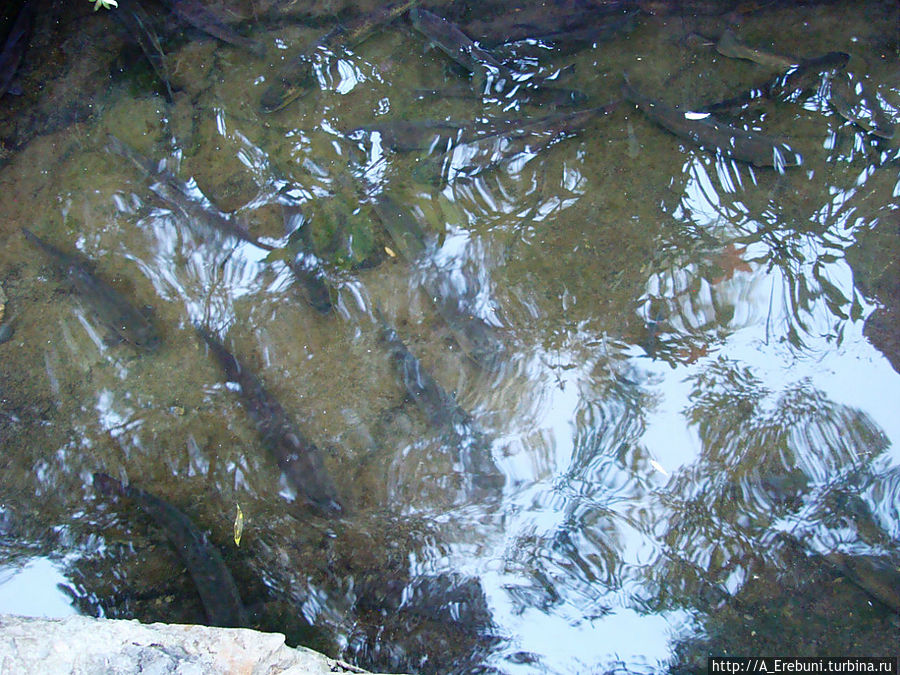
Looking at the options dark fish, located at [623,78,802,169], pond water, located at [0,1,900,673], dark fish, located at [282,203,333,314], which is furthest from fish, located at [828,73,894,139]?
dark fish, located at [282,203,333,314]

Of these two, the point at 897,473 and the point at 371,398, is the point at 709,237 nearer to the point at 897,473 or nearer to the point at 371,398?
the point at 897,473

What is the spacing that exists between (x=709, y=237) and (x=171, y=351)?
3235 mm

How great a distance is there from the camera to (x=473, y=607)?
3.03 metres

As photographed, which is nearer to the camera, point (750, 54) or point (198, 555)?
point (198, 555)

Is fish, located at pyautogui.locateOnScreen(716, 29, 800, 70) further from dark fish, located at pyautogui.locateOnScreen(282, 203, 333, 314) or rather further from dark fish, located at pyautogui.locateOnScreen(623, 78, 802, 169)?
dark fish, located at pyautogui.locateOnScreen(282, 203, 333, 314)

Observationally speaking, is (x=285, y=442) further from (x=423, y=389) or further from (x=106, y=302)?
(x=106, y=302)

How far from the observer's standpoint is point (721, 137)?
12.1ft

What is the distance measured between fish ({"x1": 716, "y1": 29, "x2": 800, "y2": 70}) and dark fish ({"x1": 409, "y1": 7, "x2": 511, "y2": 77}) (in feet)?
4.54

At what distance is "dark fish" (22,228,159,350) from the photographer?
3393mm

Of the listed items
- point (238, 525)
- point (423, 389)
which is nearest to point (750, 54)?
point (423, 389)

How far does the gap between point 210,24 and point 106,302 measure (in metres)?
2.02

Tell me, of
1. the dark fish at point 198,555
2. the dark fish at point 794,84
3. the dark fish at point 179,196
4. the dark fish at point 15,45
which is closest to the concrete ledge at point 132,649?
the dark fish at point 198,555

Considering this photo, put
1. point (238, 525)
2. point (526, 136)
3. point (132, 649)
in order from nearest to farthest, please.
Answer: point (132, 649) → point (238, 525) → point (526, 136)

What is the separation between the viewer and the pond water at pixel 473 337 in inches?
121
